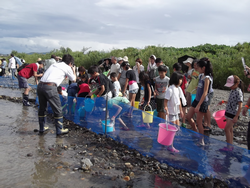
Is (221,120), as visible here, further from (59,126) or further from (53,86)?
(53,86)

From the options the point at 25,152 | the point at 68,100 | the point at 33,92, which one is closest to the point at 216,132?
the point at 68,100

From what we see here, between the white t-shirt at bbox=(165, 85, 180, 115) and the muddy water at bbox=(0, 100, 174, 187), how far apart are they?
1.64 meters

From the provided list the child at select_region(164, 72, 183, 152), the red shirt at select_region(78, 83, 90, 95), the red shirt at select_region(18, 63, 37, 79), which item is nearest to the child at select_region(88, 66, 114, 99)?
the red shirt at select_region(78, 83, 90, 95)

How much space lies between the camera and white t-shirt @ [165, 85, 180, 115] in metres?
4.66

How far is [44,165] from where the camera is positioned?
3.77m

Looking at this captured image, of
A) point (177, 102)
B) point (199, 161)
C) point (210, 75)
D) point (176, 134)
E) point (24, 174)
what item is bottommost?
point (24, 174)

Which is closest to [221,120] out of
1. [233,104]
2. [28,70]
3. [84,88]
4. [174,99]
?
[233,104]

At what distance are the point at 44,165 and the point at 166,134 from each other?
210 centimetres

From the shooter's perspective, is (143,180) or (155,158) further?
(155,158)

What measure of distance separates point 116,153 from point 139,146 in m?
0.46

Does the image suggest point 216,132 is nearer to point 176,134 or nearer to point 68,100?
point 176,134

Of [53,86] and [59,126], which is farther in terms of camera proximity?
[59,126]

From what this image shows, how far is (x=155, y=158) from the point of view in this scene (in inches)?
155

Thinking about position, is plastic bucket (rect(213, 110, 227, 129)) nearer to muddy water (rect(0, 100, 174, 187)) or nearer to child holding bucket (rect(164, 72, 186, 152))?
child holding bucket (rect(164, 72, 186, 152))
